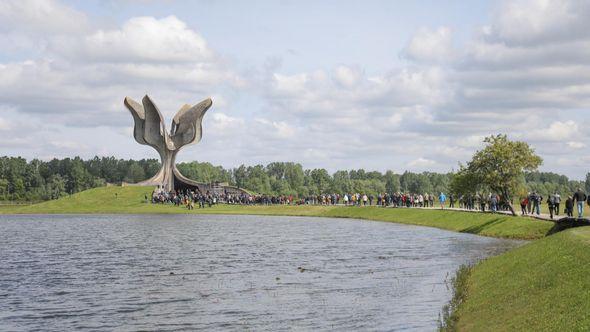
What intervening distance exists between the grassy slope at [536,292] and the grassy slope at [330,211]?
56.2 ft

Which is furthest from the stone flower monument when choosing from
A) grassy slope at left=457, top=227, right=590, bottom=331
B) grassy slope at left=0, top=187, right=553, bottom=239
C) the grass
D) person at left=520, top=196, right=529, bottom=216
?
grassy slope at left=457, top=227, right=590, bottom=331

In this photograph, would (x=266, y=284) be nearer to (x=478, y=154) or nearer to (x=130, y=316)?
(x=130, y=316)

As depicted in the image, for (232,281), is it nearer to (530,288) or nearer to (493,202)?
(530,288)

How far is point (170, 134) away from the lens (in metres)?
108

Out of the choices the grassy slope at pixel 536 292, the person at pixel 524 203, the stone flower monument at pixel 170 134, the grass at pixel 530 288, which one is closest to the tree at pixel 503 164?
the person at pixel 524 203

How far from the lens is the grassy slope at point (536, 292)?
47.3 feet

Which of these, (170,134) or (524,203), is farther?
(170,134)

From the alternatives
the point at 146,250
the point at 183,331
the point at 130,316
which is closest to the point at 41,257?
the point at 146,250

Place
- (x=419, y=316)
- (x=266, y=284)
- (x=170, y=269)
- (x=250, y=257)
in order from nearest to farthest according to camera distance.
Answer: (x=419, y=316)
(x=266, y=284)
(x=170, y=269)
(x=250, y=257)

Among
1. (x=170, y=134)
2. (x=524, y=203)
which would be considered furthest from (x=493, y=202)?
(x=170, y=134)

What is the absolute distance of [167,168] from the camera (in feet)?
358

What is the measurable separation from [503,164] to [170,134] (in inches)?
2676

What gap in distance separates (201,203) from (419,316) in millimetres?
Answer: 74153

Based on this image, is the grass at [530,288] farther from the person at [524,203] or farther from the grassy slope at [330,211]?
the person at [524,203]
